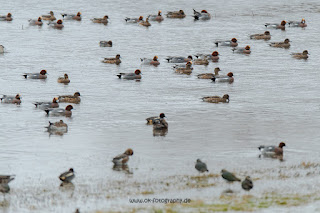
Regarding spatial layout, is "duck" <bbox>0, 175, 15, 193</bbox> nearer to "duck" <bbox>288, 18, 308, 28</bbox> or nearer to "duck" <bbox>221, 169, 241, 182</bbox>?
"duck" <bbox>221, 169, 241, 182</bbox>

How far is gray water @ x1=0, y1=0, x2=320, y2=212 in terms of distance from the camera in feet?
107

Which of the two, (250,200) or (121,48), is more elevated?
(121,48)

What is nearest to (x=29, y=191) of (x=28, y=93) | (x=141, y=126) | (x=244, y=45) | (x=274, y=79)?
(x=141, y=126)

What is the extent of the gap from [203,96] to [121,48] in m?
19.9

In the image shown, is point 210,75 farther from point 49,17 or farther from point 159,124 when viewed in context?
point 49,17

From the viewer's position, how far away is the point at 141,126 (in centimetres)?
4138

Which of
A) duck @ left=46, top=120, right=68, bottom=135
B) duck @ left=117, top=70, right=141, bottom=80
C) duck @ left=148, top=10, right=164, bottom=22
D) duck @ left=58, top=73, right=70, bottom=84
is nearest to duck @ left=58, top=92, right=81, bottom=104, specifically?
duck @ left=58, top=73, right=70, bottom=84

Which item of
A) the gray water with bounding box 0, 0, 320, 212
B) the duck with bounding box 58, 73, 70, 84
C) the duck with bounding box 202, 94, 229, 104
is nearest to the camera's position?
the gray water with bounding box 0, 0, 320, 212

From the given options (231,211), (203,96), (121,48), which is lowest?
(231,211)

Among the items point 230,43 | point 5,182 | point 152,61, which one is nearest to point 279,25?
point 230,43

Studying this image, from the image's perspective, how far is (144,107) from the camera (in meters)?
46.1

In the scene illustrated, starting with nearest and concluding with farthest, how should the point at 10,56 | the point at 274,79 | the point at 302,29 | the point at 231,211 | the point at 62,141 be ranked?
1. the point at 231,211
2. the point at 62,141
3. the point at 274,79
4. the point at 10,56
5. the point at 302,29

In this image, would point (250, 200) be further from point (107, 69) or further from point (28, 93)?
point (107, 69)

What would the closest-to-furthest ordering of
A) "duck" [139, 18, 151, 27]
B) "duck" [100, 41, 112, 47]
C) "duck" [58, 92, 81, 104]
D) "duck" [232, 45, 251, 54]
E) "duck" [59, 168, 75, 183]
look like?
"duck" [59, 168, 75, 183] → "duck" [58, 92, 81, 104] → "duck" [232, 45, 251, 54] → "duck" [100, 41, 112, 47] → "duck" [139, 18, 151, 27]
